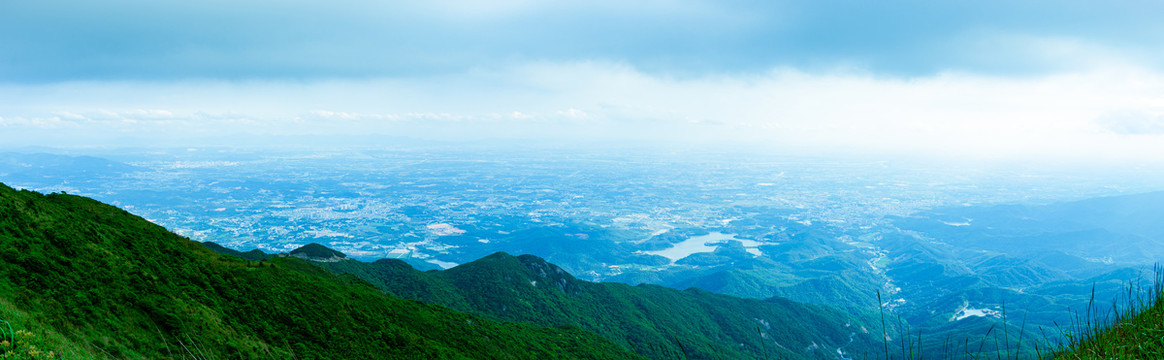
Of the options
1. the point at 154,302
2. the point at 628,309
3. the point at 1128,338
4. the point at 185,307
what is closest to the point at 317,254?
the point at 628,309

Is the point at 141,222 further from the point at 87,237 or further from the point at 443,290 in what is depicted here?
the point at 443,290

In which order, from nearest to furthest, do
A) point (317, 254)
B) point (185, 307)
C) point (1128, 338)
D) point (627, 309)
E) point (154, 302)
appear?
point (1128, 338)
point (154, 302)
point (185, 307)
point (317, 254)
point (627, 309)

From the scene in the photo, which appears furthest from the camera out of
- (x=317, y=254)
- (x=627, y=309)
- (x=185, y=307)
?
(x=627, y=309)

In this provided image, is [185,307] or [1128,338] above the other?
[1128,338]

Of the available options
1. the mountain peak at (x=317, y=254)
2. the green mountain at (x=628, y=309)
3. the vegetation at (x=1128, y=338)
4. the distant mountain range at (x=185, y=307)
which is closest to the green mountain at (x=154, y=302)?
the distant mountain range at (x=185, y=307)

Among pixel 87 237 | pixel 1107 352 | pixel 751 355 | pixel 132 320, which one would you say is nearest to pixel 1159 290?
pixel 1107 352

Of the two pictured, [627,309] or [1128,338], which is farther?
[627,309]

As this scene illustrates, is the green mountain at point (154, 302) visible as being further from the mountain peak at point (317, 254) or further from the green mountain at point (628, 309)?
the mountain peak at point (317, 254)

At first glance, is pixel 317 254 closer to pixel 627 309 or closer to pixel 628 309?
pixel 627 309
